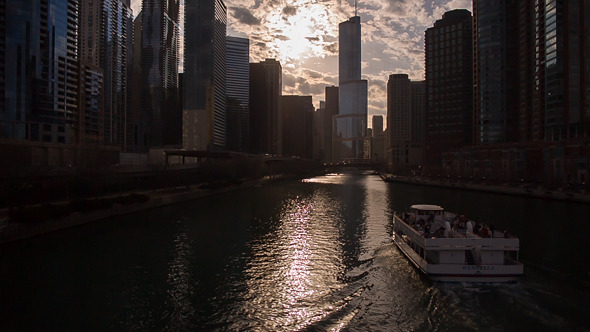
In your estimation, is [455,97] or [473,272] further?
[455,97]

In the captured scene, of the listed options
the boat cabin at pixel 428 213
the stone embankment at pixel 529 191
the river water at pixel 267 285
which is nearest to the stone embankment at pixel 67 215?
the river water at pixel 267 285

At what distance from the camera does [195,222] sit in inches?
1843

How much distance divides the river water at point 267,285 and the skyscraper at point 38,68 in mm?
104924

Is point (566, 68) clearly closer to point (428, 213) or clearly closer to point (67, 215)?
point (428, 213)

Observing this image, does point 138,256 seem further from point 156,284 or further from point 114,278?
point 156,284

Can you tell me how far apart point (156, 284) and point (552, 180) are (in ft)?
325

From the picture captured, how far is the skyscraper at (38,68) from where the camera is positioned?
11669cm

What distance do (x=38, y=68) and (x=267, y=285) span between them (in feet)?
464

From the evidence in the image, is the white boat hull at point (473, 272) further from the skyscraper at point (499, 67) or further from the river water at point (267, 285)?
the skyscraper at point (499, 67)

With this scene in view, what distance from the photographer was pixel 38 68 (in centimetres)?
12544

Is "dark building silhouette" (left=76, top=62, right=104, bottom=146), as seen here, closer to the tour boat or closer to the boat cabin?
the boat cabin

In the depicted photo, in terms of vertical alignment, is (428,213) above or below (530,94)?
below

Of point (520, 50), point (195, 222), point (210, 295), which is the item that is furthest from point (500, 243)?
point (520, 50)

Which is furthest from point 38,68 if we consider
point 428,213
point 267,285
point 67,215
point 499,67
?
point 499,67
